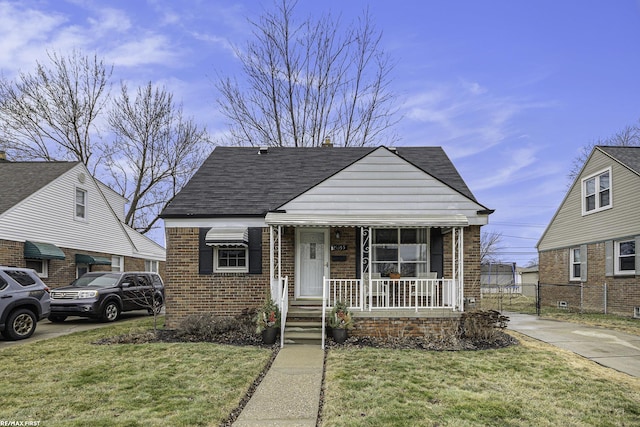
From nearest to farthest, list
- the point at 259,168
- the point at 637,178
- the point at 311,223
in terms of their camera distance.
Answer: the point at 311,223, the point at 259,168, the point at 637,178

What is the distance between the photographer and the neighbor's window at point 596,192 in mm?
16266

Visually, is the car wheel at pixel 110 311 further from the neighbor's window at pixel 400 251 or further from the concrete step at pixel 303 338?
the neighbor's window at pixel 400 251

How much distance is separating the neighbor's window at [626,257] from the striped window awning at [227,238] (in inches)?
504

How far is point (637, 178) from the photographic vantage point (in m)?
14.5

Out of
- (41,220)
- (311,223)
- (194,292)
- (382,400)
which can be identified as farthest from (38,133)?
(382,400)

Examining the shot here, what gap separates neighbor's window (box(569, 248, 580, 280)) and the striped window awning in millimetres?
14451

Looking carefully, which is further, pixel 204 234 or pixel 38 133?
pixel 38 133

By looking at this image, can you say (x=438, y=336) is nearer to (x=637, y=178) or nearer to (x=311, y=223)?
(x=311, y=223)

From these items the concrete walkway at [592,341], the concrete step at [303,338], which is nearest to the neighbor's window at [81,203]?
the concrete step at [303,338]

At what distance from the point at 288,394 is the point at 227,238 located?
5451 mm

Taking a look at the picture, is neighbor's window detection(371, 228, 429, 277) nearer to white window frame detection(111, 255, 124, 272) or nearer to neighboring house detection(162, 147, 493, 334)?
neighboring house detection(162, 147, 493, 334)

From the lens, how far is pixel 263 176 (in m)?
13.0

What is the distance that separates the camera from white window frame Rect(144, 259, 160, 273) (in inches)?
951

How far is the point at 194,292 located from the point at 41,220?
8344 millimetres
